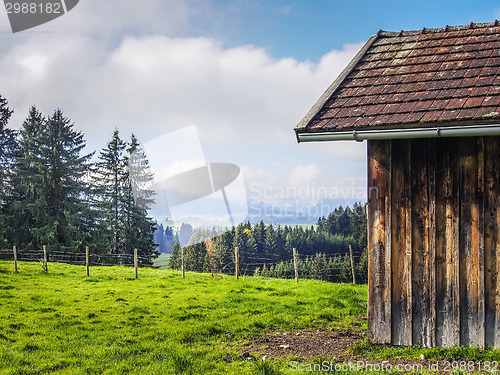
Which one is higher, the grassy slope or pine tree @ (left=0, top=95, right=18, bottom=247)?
pine tree @ (left=0, top=95, right=18, bottom=247)

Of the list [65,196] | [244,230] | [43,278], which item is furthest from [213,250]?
[43,278]

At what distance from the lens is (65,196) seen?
123 ft

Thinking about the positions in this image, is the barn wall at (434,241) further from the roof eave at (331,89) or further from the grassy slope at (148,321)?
the grassy slope at (148,321)

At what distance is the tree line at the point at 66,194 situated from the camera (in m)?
35.8

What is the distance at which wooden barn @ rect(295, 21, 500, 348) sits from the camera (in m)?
6.03

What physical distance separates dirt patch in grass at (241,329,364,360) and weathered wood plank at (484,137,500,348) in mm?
2221

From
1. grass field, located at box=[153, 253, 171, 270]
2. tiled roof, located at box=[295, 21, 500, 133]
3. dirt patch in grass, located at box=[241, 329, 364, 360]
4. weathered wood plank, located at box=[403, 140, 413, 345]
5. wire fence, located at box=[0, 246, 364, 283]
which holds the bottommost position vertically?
grass field, located at box=[153, 253, 171, 270]

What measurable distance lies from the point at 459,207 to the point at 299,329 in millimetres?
4385

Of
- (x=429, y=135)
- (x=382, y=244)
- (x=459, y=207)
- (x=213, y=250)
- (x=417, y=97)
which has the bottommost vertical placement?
(x=213, y=250)

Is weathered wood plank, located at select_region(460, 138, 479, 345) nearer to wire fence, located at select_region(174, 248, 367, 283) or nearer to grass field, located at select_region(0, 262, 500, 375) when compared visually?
grass field, located at select_region(0, 262, 500, 375)

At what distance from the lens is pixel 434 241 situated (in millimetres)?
6402

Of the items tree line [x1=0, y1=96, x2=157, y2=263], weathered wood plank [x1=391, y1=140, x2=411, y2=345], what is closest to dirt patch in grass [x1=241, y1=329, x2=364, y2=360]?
weathered wood plank [x1=391, y1=140, x2=411, y2=345]

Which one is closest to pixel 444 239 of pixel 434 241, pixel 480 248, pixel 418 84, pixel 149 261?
pixel 434 241

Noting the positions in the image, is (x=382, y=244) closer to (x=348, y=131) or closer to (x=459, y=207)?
(x=459, y=207)
